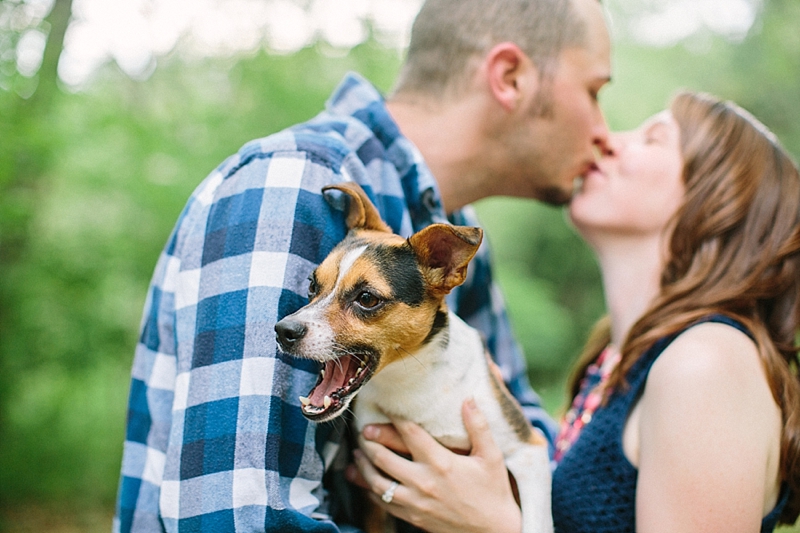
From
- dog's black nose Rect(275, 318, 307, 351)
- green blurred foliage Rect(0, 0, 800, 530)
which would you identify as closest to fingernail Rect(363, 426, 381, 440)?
dog's black nose Rect(275, 318, 307, 351)

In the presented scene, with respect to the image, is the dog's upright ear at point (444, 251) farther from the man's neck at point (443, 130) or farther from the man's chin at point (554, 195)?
the man's chin at point (554, 195)

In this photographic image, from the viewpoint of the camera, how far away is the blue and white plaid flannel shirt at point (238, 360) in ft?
6.08

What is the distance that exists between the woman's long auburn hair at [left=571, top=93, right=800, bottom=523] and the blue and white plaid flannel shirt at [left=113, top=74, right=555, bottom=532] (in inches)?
59.1

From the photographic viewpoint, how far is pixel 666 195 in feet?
10.8

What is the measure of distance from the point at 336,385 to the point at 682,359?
1315 millimetres

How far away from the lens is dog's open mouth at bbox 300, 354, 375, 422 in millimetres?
1938

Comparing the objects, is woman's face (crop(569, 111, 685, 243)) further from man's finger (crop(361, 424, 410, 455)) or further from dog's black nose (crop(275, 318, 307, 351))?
dog's black nose (crop(275, 318, 307, 351))

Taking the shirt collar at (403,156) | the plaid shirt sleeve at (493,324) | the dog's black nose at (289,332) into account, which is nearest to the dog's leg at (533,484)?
the plaid shirt sleeve at (493,324)

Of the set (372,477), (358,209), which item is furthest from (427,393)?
(358,209)

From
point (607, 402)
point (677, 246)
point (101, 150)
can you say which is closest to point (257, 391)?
point (607, 402)

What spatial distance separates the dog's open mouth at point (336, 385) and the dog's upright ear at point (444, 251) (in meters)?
0.39

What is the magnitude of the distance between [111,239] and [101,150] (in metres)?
0.74

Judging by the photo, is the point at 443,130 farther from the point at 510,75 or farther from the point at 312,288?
the point at 312,288

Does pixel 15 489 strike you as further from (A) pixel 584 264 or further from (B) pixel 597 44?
(A) pixel 584 264
